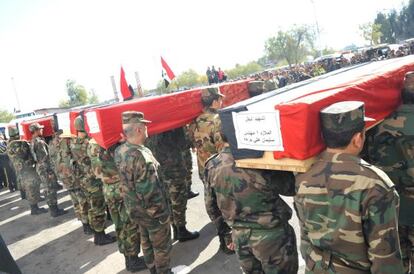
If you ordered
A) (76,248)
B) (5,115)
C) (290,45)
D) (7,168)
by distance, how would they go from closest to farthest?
(76,248), (7,168), (5,115), (290,45)

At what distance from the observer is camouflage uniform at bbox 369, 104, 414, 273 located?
2729 mm

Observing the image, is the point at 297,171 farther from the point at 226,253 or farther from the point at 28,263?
the point at 28,263

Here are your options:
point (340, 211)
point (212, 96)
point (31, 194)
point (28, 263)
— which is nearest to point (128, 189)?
point (212, 96)

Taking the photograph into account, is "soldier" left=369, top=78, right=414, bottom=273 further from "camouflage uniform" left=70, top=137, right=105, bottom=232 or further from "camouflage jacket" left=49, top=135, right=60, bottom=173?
"camouflage jacket" left=49, top=135, right=60, bottom=173

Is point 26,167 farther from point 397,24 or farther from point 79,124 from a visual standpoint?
point 397,24

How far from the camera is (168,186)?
5320mm

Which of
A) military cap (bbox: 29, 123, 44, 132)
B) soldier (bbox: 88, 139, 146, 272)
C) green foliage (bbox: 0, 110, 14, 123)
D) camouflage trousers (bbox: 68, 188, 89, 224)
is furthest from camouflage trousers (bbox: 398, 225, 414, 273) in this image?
green foliage (bbox: 0, 110, 14, 123)

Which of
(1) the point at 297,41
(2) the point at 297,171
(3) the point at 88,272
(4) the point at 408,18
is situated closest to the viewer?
(2) the point at 297,171

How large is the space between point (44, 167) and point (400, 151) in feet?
22.7

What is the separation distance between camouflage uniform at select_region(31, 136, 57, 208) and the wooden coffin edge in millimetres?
5863

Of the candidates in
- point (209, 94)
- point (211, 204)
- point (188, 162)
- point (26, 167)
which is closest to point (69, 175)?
point (188, 162)

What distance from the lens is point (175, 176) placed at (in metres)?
5.34

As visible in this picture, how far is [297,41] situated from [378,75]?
73.6m

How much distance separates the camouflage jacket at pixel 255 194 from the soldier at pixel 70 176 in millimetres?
3905
